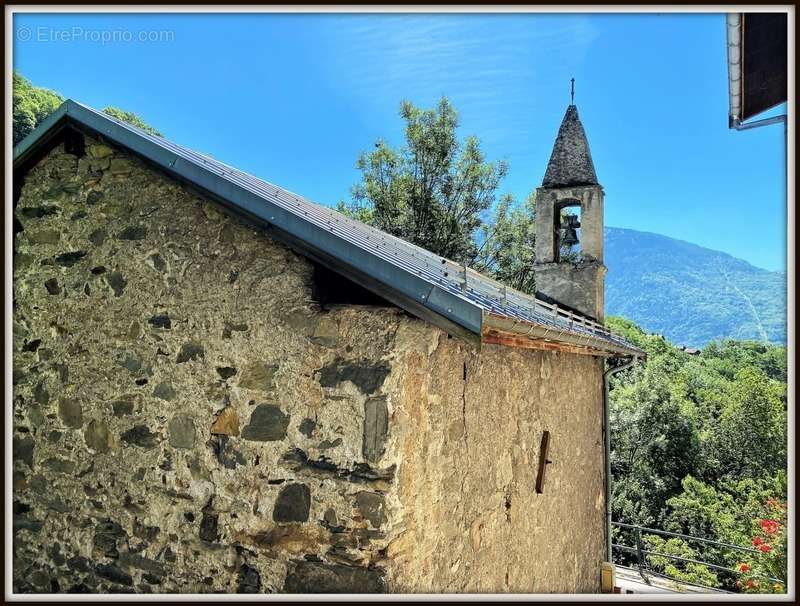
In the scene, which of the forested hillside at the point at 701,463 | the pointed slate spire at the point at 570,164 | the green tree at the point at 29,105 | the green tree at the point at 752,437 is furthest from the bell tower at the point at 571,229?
the green tree at the point at 752,437

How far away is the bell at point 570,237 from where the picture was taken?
994 centimetres

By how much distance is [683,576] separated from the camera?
603 inches

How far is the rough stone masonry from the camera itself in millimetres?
3367

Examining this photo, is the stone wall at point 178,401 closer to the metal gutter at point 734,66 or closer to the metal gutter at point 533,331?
the metal gutter at point 533,331

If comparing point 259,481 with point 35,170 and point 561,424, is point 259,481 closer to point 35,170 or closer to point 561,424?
point 35,170

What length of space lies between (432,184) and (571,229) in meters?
12.2

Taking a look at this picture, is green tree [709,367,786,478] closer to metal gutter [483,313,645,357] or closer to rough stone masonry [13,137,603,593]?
metal gutter [483,313,645,357]

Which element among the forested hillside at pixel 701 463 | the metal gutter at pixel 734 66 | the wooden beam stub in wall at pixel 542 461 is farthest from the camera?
the forested hillside at pixel 701 463

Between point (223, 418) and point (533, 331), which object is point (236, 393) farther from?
point (533, 331)

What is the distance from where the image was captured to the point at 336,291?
3.62 metres

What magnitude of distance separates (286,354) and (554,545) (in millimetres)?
3709

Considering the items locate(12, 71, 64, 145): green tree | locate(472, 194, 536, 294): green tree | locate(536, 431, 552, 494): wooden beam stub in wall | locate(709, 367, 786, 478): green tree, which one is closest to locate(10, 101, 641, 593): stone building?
locate(536, 431, 552, 494): wooden beam stub in wall

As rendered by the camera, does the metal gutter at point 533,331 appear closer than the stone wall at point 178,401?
Yes

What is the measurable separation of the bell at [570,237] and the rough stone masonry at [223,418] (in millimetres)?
5490
